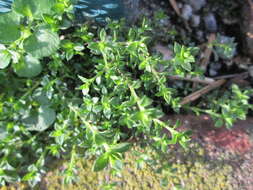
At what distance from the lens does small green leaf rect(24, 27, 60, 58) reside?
1.04 meters

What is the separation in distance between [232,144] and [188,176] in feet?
0.86

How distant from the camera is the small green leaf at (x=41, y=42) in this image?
41.0 inches

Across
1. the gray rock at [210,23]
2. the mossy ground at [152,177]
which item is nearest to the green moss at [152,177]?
the mossy ground at [152,177]

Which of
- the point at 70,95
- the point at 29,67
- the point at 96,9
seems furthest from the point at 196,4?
the point at 29,67

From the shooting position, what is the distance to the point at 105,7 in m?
1.27

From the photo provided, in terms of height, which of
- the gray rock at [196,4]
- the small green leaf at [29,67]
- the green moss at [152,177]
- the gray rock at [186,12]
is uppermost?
the gray rock at [196,4]

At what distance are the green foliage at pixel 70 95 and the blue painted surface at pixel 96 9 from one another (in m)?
0.07

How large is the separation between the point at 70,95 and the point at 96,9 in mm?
349

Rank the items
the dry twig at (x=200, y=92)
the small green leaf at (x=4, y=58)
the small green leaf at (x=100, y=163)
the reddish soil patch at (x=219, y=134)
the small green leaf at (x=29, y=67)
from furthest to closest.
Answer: the dry twig at (x=200, y=92)
the reddish soil patch at (x=219, y=134)
the small green leaf at (x=29, y=67)
the small green leaf at (x=4, y=58)
the small green leaf at (x=100, y=163)

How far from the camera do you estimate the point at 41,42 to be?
1049 mm

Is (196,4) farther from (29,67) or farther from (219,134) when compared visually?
(29,67)

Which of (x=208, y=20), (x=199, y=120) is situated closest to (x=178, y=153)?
(x=199, y=120)

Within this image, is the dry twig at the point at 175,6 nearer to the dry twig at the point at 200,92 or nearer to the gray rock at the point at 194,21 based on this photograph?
the gray rock at the point at 194,21

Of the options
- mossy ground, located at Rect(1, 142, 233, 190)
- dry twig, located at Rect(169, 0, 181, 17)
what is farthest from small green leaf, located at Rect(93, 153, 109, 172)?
dry twig, located at Rect(169, 0, 181, 17)
